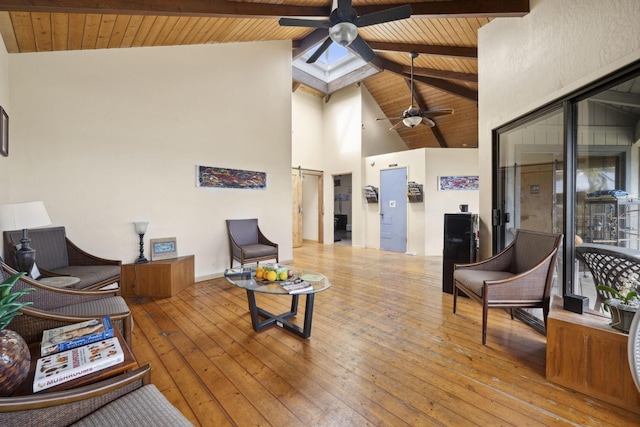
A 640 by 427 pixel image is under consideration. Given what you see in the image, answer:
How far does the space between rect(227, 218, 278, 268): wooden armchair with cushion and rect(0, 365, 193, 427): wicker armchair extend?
3.17m

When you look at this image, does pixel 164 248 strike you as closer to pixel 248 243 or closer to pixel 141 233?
pixel 141 233

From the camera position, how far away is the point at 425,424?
59.3 inches

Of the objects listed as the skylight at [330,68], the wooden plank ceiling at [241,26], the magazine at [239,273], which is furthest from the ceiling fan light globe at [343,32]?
the skylight at [330,68]

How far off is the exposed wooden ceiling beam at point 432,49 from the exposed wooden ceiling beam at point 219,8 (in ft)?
4.78

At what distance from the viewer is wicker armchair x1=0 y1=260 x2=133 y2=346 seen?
1.43 metres

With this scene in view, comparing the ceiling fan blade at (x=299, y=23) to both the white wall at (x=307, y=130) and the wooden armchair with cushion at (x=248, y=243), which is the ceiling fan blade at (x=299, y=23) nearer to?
the wooden armchair with cushion at (x=248, y=243)

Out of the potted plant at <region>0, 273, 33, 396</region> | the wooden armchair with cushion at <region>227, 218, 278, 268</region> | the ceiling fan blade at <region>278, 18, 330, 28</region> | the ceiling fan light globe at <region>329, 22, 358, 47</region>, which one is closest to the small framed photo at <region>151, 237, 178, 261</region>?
the wooden armchair with cushion at <region>227, 218, 278, 268</region>

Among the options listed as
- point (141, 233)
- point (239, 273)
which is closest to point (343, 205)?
point (141, 233)

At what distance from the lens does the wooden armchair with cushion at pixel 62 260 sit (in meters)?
2.62

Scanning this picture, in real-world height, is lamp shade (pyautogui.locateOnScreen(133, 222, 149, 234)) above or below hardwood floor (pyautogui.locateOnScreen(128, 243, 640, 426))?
above

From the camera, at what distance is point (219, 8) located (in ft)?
10.7

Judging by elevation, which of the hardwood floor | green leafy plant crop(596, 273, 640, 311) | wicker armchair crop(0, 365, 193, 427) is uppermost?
green leafy plant crop(596, 273, 640, 311)

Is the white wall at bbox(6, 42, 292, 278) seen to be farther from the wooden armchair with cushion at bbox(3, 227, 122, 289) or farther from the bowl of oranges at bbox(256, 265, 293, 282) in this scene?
the bowl of oranges at bbox(256, 265, 293, 282)

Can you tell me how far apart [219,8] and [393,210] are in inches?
215
